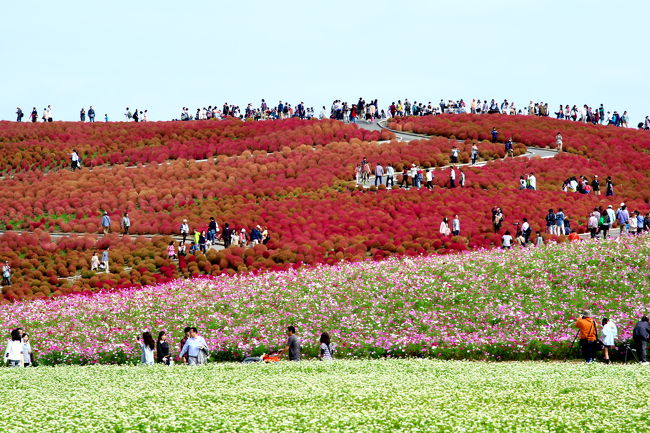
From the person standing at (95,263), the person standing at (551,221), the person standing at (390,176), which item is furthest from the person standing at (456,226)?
the person standing at (95,263)

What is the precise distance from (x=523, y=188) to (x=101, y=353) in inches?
1346

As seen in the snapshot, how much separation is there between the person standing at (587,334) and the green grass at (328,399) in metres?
2.19

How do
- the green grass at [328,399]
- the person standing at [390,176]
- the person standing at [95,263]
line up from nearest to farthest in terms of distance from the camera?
the green grass at [328,399]
the person standing at [95,263]
the person standing at [390,176]

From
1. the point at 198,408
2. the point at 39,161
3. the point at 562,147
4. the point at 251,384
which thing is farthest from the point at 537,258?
the point at 39,161

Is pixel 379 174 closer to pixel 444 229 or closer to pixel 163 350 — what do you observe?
pixel 444 229

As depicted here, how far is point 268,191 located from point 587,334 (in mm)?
34540

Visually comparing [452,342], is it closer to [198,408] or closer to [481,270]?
[481,270]

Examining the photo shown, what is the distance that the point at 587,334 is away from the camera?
2497 cm

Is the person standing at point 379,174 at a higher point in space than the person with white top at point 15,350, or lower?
higher

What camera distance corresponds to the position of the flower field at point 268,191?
42938 mm

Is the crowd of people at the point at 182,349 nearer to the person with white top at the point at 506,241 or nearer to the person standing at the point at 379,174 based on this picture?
the person with white top at the point at 506,241

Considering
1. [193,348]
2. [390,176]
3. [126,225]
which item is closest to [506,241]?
[390,176]

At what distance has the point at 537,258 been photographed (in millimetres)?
36469

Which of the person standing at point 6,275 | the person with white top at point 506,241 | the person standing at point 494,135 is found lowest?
the person standing at point 6,275
